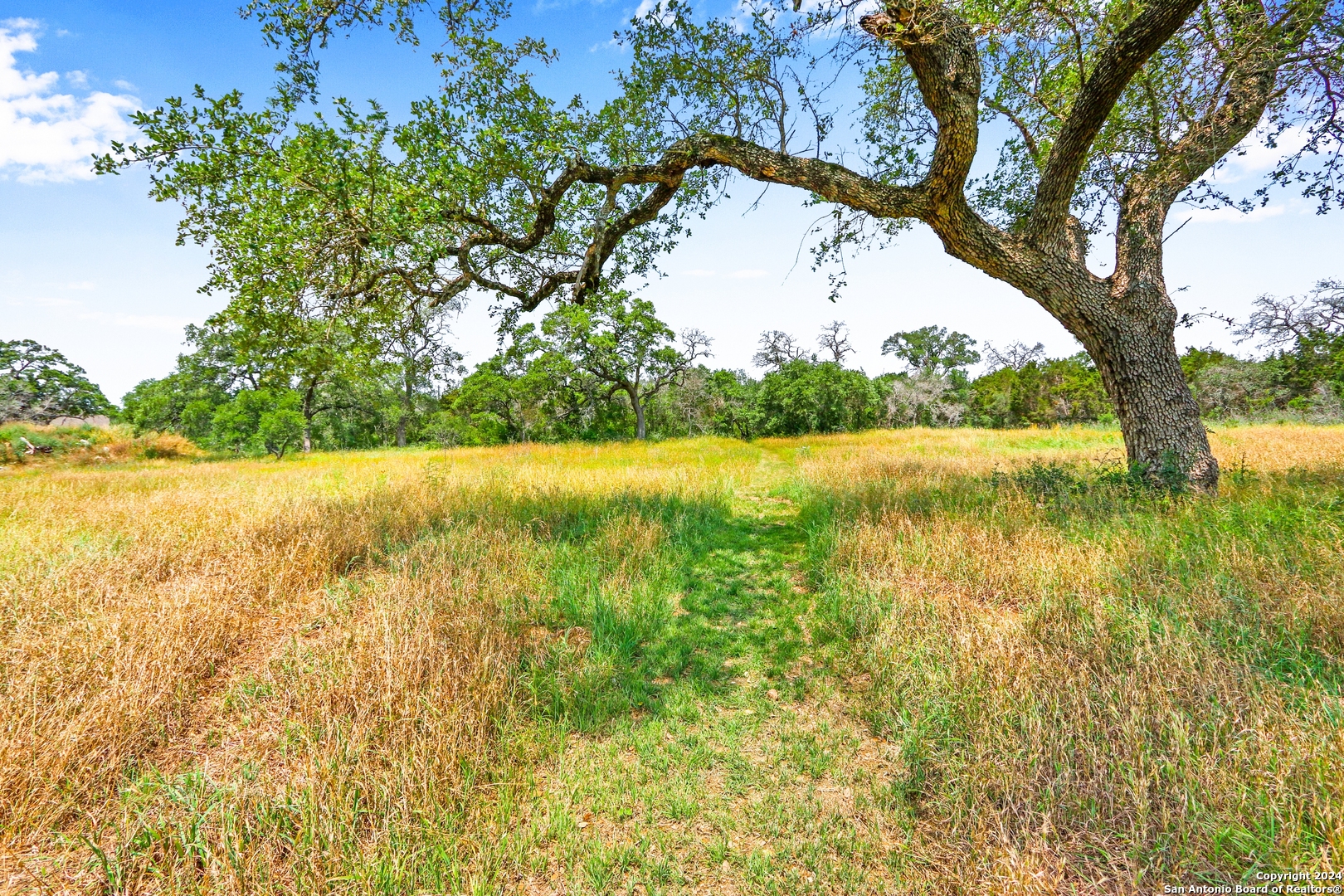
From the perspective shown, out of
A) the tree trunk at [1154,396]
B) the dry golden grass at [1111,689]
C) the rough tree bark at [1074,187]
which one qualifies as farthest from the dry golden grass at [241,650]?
the tree trunk at [1154,396]

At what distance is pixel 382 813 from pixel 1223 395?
45.3 meters

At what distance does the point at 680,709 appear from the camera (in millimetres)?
3113

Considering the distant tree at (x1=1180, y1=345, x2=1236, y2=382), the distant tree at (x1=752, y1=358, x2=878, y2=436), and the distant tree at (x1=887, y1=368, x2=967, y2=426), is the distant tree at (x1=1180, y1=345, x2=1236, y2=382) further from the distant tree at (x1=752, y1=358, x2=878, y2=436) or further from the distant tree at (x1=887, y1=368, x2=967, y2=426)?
the distant tree at (x1=752, y1=358, x2=878, y2=436)

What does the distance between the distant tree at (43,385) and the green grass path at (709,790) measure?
149 feet

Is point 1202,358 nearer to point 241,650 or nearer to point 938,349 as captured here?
point 938,349

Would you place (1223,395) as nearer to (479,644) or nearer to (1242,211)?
(1242,211)

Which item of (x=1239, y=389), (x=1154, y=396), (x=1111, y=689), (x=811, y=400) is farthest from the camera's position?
(x=811, y=400)

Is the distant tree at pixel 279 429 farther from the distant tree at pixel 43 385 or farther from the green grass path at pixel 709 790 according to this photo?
the green grass path at pixel 709 790

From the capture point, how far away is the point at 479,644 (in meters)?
Result: 3.29

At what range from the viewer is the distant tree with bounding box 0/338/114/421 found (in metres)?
27.4

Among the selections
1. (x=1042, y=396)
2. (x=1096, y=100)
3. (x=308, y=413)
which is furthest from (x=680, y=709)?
(x=1042, y=396)

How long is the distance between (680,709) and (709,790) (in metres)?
0.66

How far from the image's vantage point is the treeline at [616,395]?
24.8m

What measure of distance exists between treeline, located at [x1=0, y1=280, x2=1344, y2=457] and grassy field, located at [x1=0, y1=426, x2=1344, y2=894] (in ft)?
54.1
